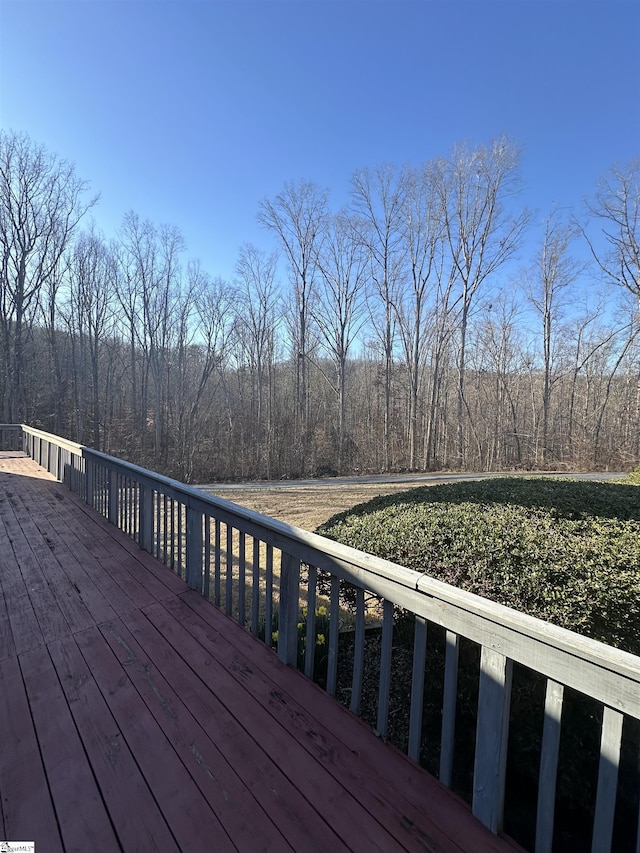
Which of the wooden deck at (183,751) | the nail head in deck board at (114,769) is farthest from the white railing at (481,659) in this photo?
the nail head in deck board at (114,769)

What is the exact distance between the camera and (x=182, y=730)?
63.1 inches

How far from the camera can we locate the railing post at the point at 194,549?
112 inches

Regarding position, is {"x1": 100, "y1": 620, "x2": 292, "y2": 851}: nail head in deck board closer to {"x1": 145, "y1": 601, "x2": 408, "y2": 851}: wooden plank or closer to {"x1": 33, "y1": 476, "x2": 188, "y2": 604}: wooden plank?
Answer: {"x1": 145, "y1": 601, "x2": 408, "y2": 851}: wooden plank

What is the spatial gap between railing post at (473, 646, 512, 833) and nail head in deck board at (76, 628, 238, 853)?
79cm

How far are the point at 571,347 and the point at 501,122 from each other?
421 inches

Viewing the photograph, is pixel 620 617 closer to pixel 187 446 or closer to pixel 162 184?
pixel 162 184

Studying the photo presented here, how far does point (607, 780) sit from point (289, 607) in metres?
1.38

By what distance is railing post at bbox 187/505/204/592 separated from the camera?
284 centimetres

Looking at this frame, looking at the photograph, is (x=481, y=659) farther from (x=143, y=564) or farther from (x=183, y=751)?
(x=143, y=564)

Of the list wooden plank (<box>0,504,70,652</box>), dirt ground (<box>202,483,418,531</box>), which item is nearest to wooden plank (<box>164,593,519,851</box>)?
wooden plank (<box>0,504,70,652</box>)

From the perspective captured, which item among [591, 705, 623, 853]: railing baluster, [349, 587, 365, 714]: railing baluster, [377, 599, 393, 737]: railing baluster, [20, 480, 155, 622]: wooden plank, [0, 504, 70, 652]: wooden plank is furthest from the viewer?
[20, 480, 155, 622]: wooden plank

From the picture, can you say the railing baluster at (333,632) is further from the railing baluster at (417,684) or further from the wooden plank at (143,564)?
the wooden plank at (143,564)

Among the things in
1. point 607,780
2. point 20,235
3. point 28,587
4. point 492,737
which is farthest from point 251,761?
point 20,235

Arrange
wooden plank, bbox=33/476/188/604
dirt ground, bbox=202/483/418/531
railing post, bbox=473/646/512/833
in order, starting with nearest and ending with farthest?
railing post, bbox=473/646/512/833, wooden plank, bbox=33/476/188/604, dirt ground, bbox=202/483/418/531
